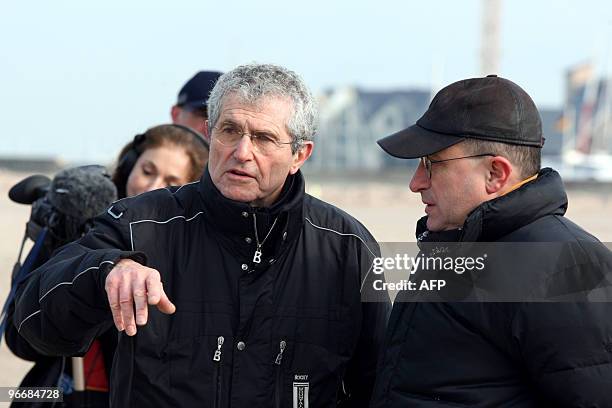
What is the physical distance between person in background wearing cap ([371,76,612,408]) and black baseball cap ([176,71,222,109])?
2.42 meters

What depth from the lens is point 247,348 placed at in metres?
3.30

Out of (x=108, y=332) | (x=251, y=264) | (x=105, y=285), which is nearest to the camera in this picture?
(x=105, y=285)

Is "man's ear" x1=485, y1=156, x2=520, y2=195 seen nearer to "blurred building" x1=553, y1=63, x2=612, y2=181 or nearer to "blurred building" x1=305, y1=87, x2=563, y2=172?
"blurred building" x1=553, y1=63, x2=612, y2=181

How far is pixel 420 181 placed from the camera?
3143 mm

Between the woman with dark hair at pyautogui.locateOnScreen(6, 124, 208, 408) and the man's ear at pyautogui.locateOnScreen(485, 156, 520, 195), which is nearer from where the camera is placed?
the man's ear at pyautogui.locateOnScreen(485, 156, 520, 195)

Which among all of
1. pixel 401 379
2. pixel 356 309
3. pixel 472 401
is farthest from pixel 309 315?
pixel 472 401

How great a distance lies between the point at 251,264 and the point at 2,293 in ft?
26.5

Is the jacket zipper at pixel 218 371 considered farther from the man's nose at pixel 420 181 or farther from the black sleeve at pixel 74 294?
the man's nose at pixel 420 181

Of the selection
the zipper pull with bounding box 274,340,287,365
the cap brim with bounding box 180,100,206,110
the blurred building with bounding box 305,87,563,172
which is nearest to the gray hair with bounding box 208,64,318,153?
the zipper pull with bounding box 274,340,287,365

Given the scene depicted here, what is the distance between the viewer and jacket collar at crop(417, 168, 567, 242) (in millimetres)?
2859

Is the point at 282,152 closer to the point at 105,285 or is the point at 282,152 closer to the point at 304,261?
the point at 304,261

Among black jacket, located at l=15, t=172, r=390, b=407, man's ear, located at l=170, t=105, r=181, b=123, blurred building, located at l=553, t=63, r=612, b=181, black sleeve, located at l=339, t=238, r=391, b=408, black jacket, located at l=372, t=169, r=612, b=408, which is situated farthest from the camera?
blurred building, located at l=553, t=63, r=612, b=181

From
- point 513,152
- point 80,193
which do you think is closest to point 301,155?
point 513,152

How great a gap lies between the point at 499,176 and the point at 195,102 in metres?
2.75
